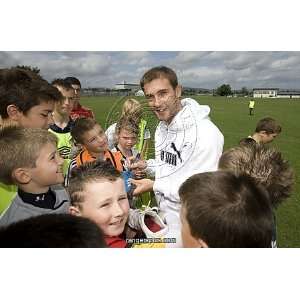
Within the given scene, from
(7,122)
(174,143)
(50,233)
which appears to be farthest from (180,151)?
(50,233)

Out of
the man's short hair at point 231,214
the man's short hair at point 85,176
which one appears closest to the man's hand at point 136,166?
the man's short hair at point 85,176

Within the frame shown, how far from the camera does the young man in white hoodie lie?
101 inches

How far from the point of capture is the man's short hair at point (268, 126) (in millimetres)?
2641

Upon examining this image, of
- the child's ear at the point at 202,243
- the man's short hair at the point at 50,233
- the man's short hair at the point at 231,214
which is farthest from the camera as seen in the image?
the child's ear at the point at 202,243

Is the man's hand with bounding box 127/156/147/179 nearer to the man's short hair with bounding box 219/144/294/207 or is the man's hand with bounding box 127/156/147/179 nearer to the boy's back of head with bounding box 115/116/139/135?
the boy's back of head with bounding box 115/116/139/135

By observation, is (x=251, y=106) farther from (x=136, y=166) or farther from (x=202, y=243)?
(x=202, y=243)

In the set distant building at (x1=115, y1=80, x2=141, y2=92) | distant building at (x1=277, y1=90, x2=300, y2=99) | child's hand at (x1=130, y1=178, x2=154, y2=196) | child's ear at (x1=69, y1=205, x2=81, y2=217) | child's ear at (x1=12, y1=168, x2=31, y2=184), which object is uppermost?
distant building at (x1=115, y1=80, x2=141, y2=92)

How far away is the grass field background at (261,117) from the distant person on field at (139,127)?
3 centimetres

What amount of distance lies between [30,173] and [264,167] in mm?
1347

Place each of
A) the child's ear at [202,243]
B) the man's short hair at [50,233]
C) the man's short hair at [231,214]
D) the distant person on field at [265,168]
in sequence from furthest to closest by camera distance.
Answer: the distant person on field at [265,168] → the child's ear at [202,243] → the man's short hair at [231,214] → the man's short hair at [50,233]

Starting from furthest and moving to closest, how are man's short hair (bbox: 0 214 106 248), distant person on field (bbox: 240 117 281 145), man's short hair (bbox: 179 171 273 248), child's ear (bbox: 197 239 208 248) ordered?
1. distant person on field (bbox: 240 117 281 145)
2. child's ear (bbox: 197 239 208 248)
3. man's short hair (bbox: 179 171 273 248)
4. man's short hair (bbox: 0 214 106 248)

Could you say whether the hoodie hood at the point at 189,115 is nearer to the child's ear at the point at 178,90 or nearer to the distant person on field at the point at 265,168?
the child's ear at the point at 178,90

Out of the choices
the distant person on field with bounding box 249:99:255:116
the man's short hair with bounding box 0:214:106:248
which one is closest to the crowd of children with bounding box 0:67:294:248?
the distant person on field with bounding box 249:99:255:116
